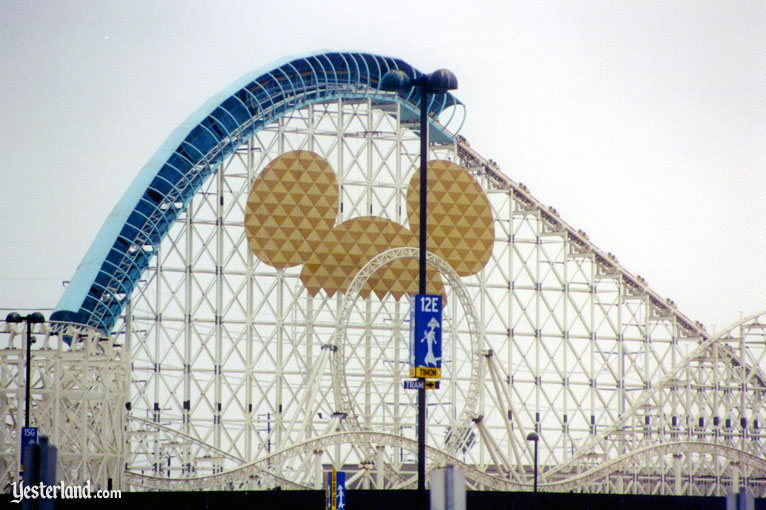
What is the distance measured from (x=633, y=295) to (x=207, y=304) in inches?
613

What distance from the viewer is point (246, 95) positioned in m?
42.2

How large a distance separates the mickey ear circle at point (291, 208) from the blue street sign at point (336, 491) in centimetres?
2011

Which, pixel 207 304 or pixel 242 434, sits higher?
pixel 207 304

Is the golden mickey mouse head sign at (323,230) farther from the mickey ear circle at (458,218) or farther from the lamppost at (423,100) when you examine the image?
the lamppost at (423,100)

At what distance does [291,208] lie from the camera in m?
43.3

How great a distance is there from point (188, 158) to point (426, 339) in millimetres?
23461

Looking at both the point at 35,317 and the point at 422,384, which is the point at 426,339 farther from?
the point at 35,317

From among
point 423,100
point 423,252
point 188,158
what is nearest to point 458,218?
point 188,158

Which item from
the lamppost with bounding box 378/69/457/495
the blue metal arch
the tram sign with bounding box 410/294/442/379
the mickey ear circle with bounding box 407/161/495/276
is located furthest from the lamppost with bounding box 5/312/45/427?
the mickey ear circle with bounding box 407/161/495/276

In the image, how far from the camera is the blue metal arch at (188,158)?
38719 mm

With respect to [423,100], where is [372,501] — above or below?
below

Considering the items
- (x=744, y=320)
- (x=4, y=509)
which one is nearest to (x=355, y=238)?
(x=744, y=320)

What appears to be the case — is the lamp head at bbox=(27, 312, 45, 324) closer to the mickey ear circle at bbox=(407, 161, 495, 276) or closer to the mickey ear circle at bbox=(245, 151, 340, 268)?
the mickey ear circle at bbox=(245, 151, 340, 268)

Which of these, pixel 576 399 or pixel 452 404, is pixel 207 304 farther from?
pixel 576 399
